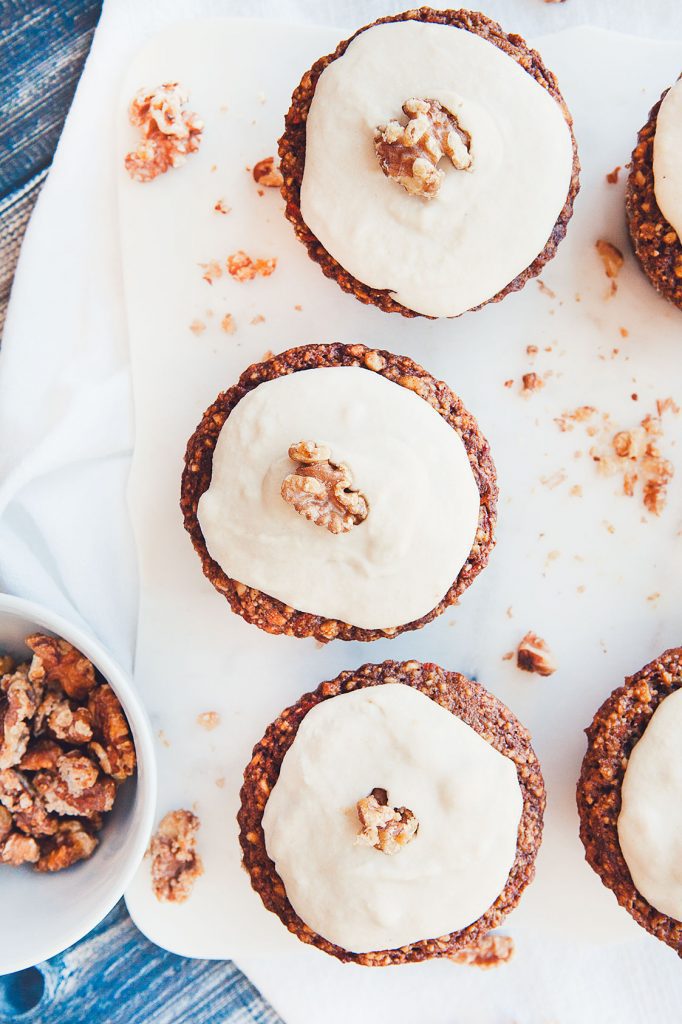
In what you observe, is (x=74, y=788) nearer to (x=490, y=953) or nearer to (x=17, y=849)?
(x=17, y=849)

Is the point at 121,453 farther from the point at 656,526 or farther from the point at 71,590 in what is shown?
the point at 656,526

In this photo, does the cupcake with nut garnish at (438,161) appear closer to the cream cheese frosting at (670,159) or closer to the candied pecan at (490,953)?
the cream cheese frosting at (670,159)

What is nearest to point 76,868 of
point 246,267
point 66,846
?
point 66,846

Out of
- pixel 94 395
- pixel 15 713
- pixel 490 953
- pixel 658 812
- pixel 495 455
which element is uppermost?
pixel 94 395

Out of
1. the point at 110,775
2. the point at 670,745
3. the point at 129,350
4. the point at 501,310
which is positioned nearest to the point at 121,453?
the point at 129,350

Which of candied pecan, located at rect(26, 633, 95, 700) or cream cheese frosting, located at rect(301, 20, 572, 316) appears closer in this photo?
cream cheese frosting, located at rect(301, 20, 572, 316)

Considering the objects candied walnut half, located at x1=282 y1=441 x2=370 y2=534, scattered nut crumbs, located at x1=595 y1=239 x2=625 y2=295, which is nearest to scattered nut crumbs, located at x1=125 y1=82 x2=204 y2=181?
candied walnut half, located at x1=282 y1=441 x2=370 y2=534

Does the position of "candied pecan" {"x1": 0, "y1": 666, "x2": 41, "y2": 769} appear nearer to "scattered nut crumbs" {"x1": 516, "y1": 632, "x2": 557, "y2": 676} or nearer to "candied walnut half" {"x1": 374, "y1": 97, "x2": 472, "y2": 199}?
"scattered nut crumbs" {"x1": 516, "y1": 632, "x2": 557, "y2": 676}
